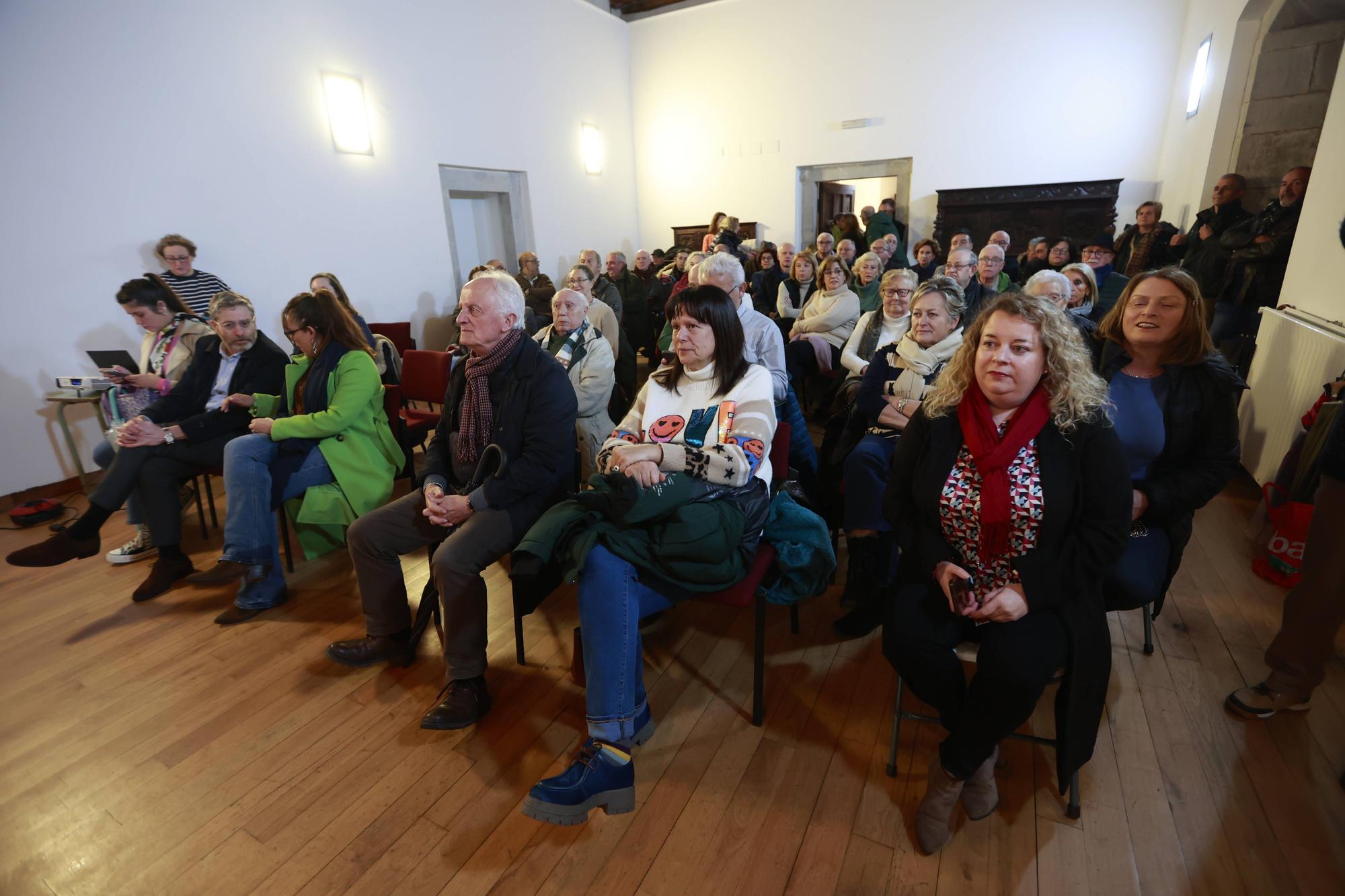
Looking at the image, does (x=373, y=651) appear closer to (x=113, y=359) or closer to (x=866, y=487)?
(x=866, y=487)

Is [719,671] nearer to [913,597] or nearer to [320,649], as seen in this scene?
[913,597]

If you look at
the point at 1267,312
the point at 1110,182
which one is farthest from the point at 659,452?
the point at 1110,182

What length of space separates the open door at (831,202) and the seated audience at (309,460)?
7676 millimetres

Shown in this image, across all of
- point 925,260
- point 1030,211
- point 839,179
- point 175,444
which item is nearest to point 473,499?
point 175,444

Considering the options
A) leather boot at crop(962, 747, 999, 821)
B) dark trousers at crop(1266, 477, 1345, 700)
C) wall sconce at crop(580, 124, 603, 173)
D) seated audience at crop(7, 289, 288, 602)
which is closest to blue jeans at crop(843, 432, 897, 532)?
leather boot at crop(962, 747, 999, 821)

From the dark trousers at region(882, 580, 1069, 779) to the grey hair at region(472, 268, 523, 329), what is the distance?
1.51 metres

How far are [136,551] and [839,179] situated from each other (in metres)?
8.71

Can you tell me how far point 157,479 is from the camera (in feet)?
8.95

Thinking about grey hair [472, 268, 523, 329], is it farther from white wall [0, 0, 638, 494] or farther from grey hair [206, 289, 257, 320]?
white wall [0, 0, 638, 494]

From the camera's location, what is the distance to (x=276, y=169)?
17.1ft

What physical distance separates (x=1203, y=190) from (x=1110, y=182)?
2.14 m

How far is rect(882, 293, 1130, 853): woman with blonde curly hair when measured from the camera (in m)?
1.40

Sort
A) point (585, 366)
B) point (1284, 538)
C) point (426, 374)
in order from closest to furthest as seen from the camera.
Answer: point (1284, 538) < point (585, 366) < point (426, 374)

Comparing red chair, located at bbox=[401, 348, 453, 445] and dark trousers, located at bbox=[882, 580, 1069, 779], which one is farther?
red chair, located at bbox=[401, 348, 453, 445]
